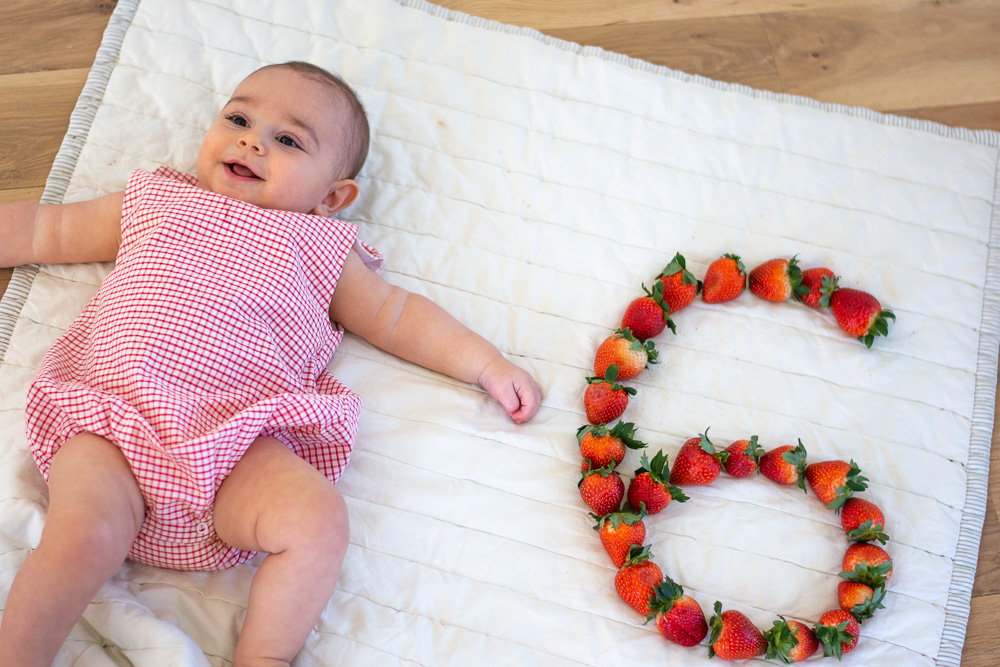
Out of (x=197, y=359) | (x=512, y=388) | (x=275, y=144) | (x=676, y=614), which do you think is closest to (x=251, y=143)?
(x=275, y=144)

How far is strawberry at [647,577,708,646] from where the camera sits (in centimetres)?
93

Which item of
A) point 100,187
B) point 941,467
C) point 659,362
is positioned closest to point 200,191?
point 100,187

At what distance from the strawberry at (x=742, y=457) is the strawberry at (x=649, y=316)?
0.18 m

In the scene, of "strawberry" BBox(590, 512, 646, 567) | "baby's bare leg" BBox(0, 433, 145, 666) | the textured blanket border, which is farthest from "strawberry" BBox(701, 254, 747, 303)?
the textured blanket border

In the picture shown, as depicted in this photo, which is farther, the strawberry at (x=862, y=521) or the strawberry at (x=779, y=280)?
the strawberry at (x=779, y=280)

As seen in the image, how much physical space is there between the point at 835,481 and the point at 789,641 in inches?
8.4

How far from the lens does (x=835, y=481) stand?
1022mm

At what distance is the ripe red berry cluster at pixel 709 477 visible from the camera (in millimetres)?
936

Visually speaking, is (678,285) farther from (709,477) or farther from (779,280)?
(709,477)

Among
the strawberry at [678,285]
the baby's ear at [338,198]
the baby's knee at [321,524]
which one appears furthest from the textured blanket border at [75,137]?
the strawberry at [678,285]

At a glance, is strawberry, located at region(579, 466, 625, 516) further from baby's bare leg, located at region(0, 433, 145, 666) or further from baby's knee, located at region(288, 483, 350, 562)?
baby's bare leg, located at region(0, 433, 145, 666)

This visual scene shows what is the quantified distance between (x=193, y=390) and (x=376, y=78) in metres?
0.62

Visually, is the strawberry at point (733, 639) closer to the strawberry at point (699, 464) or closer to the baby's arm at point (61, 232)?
the strawberry at point (699, 464)

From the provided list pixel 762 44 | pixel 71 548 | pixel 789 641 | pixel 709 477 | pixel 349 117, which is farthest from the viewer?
pixel 762 44
